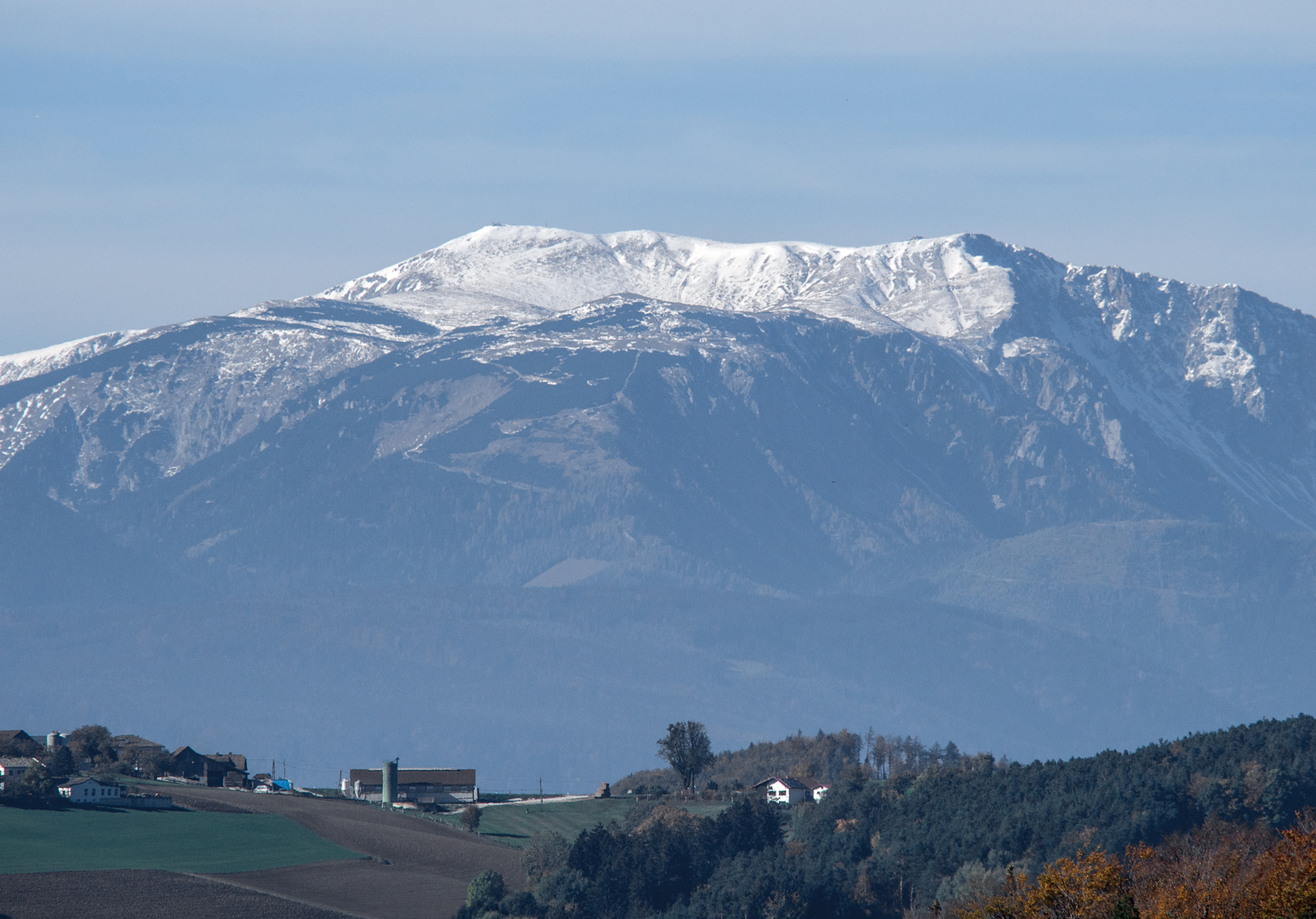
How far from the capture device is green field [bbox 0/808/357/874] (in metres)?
175

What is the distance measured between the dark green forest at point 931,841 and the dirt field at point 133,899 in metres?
16.8

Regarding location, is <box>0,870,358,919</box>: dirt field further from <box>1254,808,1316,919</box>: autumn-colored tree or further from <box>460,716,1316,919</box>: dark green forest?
<box>1254,808,1316,919</box>: autumn-colored tree

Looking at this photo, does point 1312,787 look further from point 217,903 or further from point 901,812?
point 217,903

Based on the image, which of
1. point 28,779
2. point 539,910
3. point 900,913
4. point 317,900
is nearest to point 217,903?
point 317,900

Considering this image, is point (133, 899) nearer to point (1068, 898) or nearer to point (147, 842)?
point (147, 842)

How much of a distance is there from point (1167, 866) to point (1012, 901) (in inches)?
534

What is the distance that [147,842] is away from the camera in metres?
184

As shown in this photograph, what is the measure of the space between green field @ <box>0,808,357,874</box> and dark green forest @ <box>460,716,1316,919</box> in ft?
73.3

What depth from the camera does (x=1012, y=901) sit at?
93.5m

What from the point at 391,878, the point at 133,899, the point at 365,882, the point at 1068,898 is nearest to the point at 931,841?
the point at 391,878

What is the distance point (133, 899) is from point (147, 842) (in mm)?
21386

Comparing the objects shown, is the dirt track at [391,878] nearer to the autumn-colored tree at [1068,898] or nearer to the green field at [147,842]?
the green field at [147,842]

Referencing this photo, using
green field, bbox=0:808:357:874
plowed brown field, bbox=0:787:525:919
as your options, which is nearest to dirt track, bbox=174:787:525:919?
plowed brown field, bbox=0:787:525:919

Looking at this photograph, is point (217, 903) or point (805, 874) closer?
point (217, 903)
